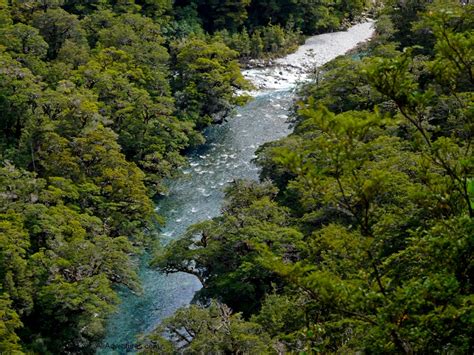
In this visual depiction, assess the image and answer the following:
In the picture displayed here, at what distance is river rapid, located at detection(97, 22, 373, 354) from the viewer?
61.1ft

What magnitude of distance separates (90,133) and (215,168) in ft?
22.2

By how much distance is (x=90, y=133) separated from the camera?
2362 centimetres

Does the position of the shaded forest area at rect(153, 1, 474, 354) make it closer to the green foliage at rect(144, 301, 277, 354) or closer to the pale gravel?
the green foliage at rect(144, 301, 277, 354)

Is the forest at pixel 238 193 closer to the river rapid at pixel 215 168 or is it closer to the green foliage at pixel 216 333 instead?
the green foliage at pixel 216 333

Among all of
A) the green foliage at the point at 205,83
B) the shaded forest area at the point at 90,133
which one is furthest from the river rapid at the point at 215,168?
the green foliage at the point at 205,83

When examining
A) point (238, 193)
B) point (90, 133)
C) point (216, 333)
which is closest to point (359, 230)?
point (216, 333)

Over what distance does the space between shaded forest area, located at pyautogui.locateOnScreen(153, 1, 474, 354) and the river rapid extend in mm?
1523

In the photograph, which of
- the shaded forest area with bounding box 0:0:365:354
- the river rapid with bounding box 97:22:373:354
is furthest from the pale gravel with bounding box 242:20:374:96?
the shaded forest area with bounding box 0:0:365:354

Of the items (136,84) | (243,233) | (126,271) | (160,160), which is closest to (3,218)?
(126,271)

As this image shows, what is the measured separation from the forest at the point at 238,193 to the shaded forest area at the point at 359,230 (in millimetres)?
37

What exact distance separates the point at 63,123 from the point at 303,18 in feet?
92.8

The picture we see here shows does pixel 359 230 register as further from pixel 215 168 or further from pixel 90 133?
→ pixel 215 168

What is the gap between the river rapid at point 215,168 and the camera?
61.1 feet

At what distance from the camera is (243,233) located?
17.4 m
